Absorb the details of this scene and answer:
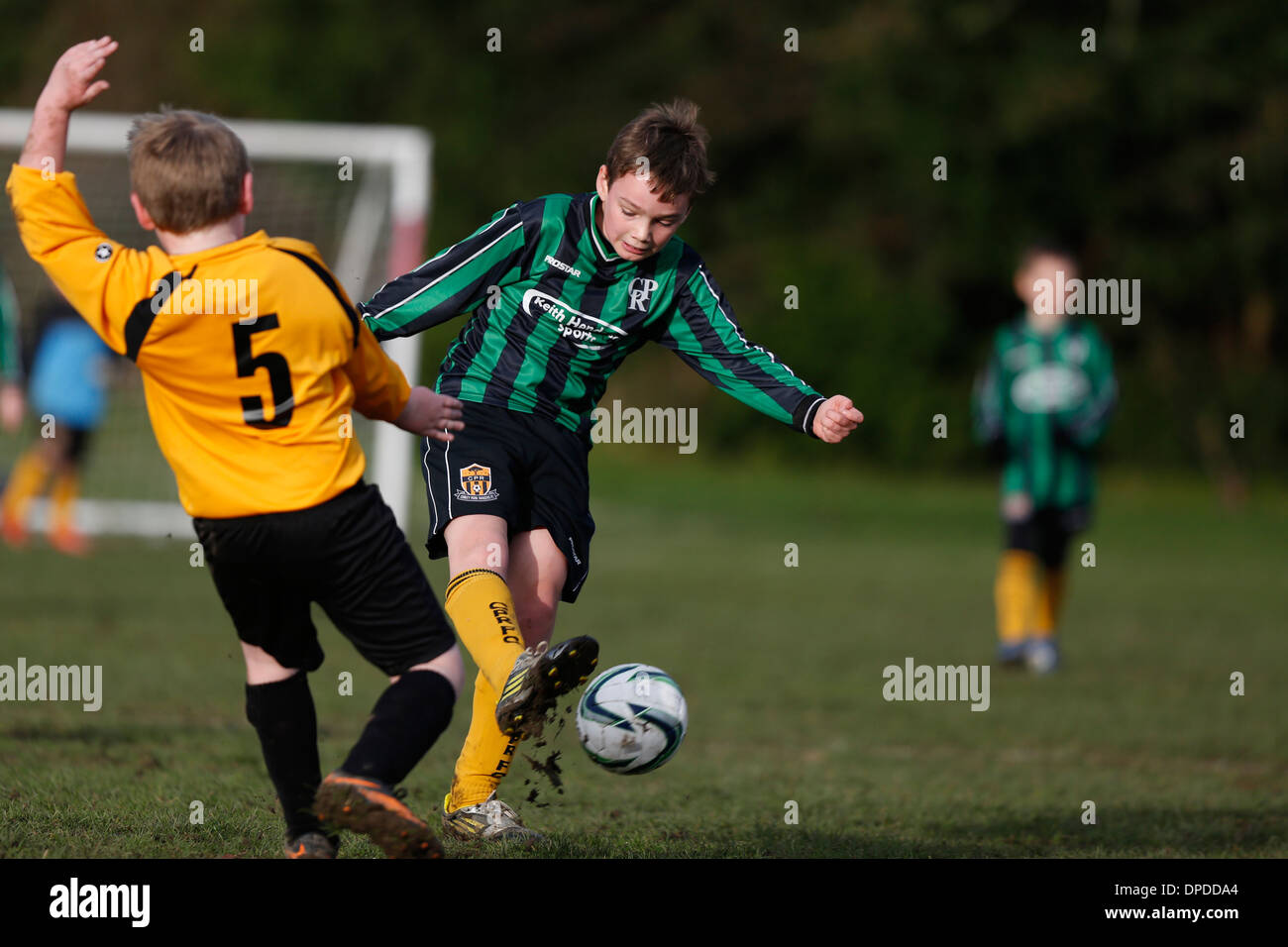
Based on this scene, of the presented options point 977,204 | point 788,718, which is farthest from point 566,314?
point 977,204

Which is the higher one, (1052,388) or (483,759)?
(1052,388)

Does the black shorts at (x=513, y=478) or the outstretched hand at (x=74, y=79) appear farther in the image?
the black shorts at (x=513, y=478)

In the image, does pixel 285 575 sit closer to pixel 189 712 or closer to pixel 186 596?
pixel 189 712

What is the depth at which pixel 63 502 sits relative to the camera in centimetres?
1433

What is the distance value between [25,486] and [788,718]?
356 inches

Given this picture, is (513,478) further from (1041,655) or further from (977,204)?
(977,204)

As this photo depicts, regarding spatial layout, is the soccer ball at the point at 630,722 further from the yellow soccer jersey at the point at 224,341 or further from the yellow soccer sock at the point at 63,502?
the yellow soccer sock at the point at 63,502

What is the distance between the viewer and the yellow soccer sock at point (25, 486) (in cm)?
1450

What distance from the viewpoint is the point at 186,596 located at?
38.9 ft

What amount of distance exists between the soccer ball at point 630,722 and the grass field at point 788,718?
1.11ft

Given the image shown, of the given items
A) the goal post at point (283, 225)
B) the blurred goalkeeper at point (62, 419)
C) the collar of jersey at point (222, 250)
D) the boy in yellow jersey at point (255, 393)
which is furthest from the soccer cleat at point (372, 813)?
the blurred goalkeeper at point (62, 419)

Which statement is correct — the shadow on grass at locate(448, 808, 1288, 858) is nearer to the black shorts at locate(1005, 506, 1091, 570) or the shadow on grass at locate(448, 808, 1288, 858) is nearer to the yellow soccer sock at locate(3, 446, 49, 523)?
the black shorts at locate(1005, 506, 1091, 570)

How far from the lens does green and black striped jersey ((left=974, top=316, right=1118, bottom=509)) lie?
10.3 meters
